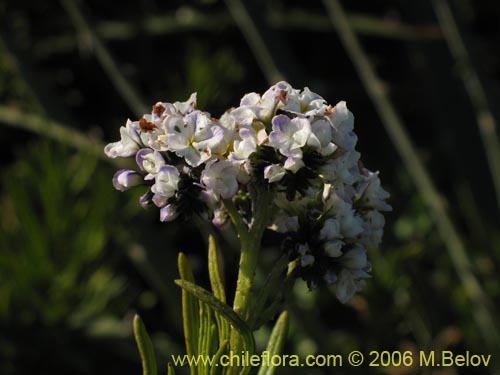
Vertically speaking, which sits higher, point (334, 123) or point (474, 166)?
point (474, 166)

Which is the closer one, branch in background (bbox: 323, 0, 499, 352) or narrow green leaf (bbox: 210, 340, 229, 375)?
narrow green leaf (bbox: 210, 340, 229, 375)

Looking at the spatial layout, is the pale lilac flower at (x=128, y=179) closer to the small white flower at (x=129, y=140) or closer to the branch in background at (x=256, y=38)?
the small white flower at (x=129, y=140)

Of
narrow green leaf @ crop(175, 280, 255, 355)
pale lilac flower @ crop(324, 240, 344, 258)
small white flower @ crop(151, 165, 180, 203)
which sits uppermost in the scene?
small white flower @ crop(151, 165, 180, 203)

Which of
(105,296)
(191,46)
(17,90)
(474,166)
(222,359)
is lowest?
(222,359)

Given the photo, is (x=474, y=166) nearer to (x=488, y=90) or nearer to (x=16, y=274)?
(x=488, y=90)

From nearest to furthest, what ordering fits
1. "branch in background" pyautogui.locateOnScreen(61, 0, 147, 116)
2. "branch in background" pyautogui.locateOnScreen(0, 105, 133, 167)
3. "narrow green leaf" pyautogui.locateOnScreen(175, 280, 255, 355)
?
"narrow green leaf" pyautogui.locateOnScreen(175, 280, 255, 355) < "branch in background" pyautogui.locateOnScreen(61, 0, 147, 116) < "branch in background" pyautogui.locateOnScreen(0, 105, 133, 167)

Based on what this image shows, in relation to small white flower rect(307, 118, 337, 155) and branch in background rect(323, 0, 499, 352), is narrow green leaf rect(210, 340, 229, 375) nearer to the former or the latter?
small white flower rect(307, 118, 337, 155)

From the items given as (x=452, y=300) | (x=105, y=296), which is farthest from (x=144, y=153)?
(x=452, y=300)

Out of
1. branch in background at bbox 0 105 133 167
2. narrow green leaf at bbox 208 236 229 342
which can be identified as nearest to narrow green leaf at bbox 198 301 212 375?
narrow green leaf at bbox 208 236 229 342
